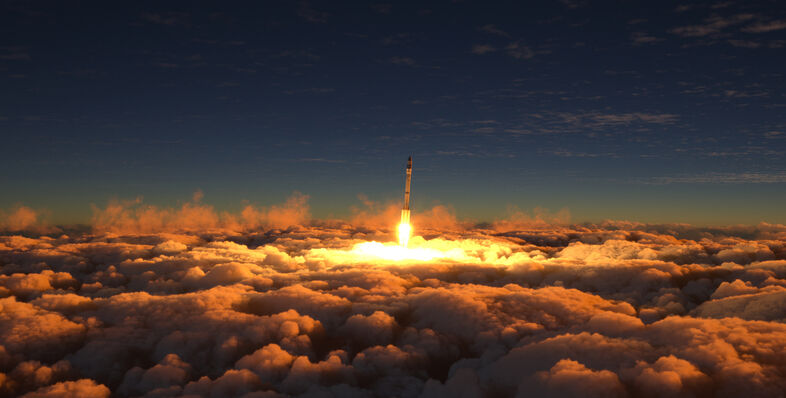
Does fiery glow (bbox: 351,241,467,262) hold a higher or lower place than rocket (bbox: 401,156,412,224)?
lower

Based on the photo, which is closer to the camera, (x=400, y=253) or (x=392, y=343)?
(x=392, y=343)

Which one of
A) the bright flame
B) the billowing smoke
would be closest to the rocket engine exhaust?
the bright flame

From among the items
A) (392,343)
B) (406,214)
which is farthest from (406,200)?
(392,343)

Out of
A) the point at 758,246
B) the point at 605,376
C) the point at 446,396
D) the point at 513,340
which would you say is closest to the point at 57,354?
the point at 446,396

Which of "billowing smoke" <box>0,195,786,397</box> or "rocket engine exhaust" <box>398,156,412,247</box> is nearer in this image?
→ "billowing smoke" <box>0,195,786,397</box>

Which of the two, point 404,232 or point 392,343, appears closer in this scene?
point 392,343

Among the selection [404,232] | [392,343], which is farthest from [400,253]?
[392,343]

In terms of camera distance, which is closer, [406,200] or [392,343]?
[392,343]

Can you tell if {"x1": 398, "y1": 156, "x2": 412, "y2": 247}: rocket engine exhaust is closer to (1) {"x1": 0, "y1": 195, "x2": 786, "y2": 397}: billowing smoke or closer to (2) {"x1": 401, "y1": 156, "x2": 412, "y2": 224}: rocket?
(2) {"x1": 401, "y1": 156, "x2": 412, "y2": 224}: rocket

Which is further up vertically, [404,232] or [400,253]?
[404,232]

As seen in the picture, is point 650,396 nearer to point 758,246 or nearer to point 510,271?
point 510,271

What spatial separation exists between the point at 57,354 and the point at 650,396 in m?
27.2

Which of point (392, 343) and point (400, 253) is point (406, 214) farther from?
point (392, 343)

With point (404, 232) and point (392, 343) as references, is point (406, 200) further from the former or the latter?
point (392, 343)
